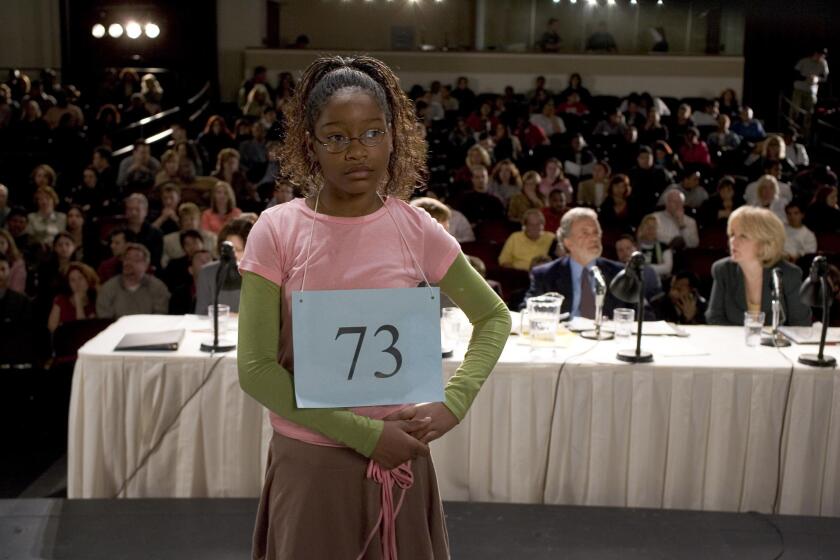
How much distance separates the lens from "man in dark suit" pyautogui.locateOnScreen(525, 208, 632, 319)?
174 inches

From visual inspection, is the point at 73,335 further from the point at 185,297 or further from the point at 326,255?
the point at 326,255

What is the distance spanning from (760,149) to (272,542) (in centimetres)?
1018

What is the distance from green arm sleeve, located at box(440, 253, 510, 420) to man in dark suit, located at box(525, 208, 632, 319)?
2760 millimetres

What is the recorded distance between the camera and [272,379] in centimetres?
153

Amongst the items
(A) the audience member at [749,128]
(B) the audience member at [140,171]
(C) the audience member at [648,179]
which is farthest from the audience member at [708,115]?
(B) the audience member at [140,171]

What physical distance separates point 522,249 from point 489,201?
1667 mm

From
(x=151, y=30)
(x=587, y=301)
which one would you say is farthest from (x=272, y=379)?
(x=151, y=30)

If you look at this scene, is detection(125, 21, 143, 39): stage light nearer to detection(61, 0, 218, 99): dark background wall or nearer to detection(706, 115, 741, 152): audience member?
detection(61, 0, 218, 99): dark background wall

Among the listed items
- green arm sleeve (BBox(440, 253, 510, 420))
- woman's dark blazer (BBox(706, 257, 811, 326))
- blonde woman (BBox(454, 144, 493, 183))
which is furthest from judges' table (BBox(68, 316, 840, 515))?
blonde woman (BBox(454, 144, 493, 183))

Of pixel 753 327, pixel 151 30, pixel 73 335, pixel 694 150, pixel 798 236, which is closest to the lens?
pixel 753 327

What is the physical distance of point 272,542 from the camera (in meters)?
1.65

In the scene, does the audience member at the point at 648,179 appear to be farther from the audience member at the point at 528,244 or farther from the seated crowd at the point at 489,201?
the audience member at the point at 528,244

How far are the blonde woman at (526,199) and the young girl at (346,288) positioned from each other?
666 cm

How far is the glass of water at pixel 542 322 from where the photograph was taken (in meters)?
3.58
